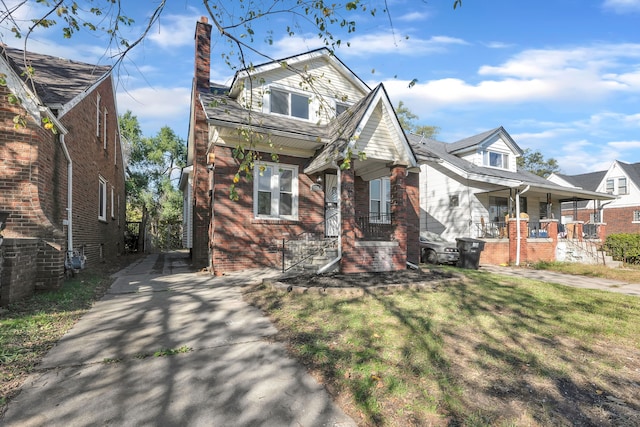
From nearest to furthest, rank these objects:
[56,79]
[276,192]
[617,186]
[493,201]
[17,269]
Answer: [17,269], [56,79], [276,192], [493,201], [617,186]

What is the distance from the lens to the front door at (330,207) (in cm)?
1155

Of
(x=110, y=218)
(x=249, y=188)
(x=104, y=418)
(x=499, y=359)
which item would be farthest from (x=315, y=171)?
(x=110, y=218)

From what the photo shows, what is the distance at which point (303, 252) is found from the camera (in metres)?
10.2

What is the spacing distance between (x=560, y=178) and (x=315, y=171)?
3084 centimetres

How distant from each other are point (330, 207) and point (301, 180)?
1.45 metres

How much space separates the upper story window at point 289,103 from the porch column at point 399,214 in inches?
171

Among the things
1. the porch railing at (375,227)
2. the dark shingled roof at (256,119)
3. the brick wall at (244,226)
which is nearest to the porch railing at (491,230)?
the porch railing at (375,227)

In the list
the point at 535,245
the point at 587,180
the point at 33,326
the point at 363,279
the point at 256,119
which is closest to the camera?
the point at 33,326

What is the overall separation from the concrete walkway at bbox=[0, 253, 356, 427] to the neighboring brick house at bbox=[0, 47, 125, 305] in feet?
5.65

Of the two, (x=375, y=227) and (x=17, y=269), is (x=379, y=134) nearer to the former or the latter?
(x=375, y=227)

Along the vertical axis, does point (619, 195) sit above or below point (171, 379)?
above

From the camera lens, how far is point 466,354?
3.86m

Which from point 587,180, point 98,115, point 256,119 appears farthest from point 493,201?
point 587,180

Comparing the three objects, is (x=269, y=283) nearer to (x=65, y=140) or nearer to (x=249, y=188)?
(x=249, y=188)
